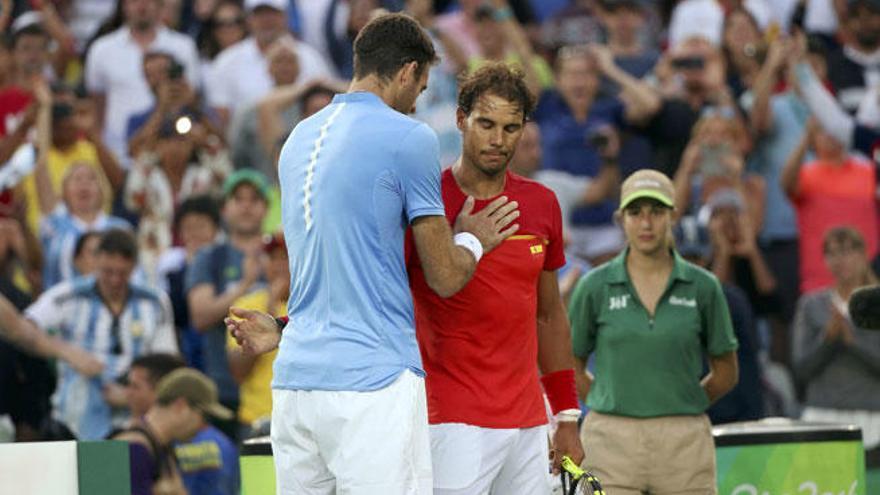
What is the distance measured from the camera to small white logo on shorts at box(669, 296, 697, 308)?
27.4ft

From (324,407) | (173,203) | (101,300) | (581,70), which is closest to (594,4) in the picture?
(581,70)

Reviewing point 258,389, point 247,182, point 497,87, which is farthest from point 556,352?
point 247,182

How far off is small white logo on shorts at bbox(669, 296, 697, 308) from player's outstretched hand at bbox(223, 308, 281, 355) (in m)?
2.55

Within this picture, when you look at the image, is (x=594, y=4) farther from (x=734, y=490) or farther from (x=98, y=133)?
(x=734, y=490)

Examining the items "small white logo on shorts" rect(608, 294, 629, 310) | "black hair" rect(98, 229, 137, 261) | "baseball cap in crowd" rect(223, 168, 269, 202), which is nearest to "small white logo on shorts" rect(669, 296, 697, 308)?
"small white logo on shorts" rect(608, 294, 629, 310)

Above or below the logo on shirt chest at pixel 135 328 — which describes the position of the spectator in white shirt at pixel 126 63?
above

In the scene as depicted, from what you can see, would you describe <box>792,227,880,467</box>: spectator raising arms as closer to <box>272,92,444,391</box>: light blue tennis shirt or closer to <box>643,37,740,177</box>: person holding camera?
<box>643,37,740,177</box>: person holding camera

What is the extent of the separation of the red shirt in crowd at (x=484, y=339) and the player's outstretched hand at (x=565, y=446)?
0.26m

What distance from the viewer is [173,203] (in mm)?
14102

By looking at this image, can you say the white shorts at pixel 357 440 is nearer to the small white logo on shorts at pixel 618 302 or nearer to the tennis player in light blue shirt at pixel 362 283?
the tennis player in light blue shirt at pixel 362 283

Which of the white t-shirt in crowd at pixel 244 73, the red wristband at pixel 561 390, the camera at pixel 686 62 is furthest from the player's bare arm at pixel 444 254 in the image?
the white t-shirt in crowd at pixel 244 73

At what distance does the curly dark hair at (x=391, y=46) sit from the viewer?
6.11m

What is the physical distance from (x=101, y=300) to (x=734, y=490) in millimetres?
5000

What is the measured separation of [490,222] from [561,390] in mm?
808
